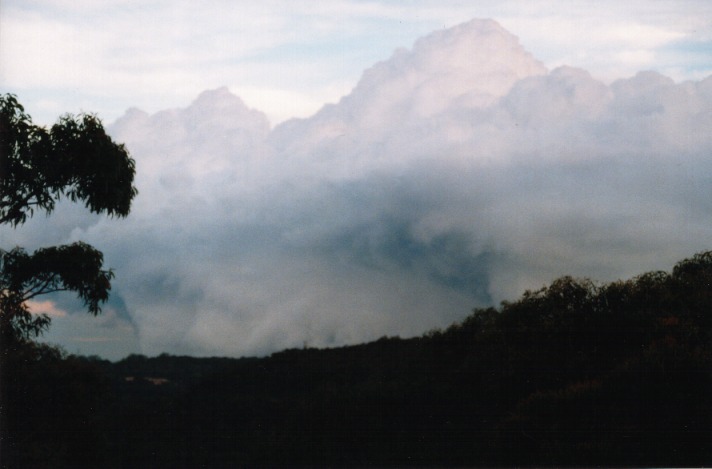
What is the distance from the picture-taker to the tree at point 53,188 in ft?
65.1

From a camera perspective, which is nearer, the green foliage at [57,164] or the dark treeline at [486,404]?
the green foliage at [57,164]

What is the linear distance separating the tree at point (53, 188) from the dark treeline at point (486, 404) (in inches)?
163

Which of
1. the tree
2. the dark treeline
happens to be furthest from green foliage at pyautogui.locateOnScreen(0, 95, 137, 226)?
the dark treeline

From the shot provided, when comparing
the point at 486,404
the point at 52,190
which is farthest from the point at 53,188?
the point at 486,404

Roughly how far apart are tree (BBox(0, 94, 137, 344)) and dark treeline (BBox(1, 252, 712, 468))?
4.14m

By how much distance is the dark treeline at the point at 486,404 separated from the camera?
24.7 m

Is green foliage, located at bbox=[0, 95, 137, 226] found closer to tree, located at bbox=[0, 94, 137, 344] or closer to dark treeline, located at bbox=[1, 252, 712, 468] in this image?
tree, located at bbox=[0, 94, 137, 344]

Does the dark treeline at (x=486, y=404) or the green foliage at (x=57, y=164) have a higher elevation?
the green foliage at (x=57, y=164)

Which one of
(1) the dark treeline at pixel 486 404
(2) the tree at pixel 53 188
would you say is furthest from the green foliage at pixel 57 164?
(1) the dark treeline at pixel 486 404

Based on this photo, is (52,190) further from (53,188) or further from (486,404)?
(486,404)

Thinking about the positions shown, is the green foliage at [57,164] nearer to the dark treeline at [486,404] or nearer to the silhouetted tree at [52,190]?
the silhouetted tree at [52,190]

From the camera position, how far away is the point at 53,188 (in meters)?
20.6

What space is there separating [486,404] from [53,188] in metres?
24.5

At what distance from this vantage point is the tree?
19844 millimetres
